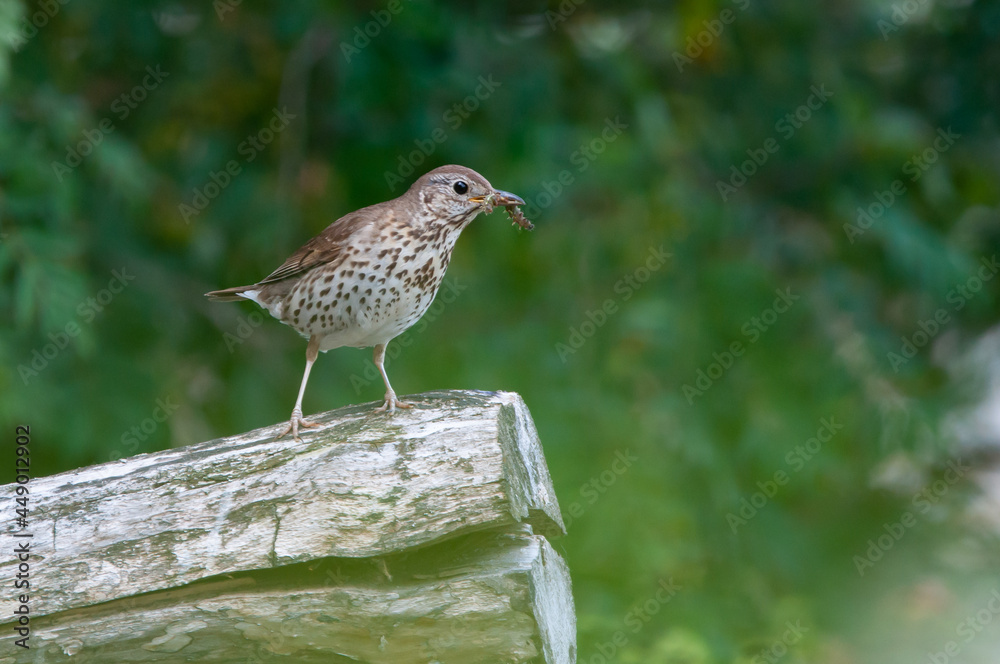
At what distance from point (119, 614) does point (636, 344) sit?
3919 mm

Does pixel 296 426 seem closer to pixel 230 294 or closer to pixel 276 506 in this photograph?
pixel 276 506

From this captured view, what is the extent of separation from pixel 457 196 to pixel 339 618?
1.90 meters

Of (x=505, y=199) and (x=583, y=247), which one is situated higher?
(x=505, y=199)

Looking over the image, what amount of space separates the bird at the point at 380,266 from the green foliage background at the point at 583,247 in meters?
1.57

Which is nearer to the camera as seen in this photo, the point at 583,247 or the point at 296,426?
the point at 296,426

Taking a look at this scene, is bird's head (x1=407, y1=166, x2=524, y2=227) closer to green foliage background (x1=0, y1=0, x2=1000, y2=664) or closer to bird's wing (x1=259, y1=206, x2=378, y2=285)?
bird's wing (x1=259, y1=206, x2=378, y2=285)

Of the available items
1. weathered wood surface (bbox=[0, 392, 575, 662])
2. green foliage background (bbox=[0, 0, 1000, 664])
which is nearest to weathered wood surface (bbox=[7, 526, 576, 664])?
weathered wood surface (bbox=[0, 392, 575, 662])

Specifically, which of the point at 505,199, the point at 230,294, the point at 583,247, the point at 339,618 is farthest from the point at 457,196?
the point at 583,247

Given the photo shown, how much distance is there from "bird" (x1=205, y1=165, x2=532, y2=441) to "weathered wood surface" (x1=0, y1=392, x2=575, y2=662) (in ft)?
3.72

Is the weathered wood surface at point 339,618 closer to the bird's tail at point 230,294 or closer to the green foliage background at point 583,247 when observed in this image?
the bird's tail at point 230,294

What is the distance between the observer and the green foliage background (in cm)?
595

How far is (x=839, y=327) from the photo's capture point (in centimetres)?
649

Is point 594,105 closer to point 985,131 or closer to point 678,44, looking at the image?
point 678,44

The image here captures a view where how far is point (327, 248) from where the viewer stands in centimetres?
419
